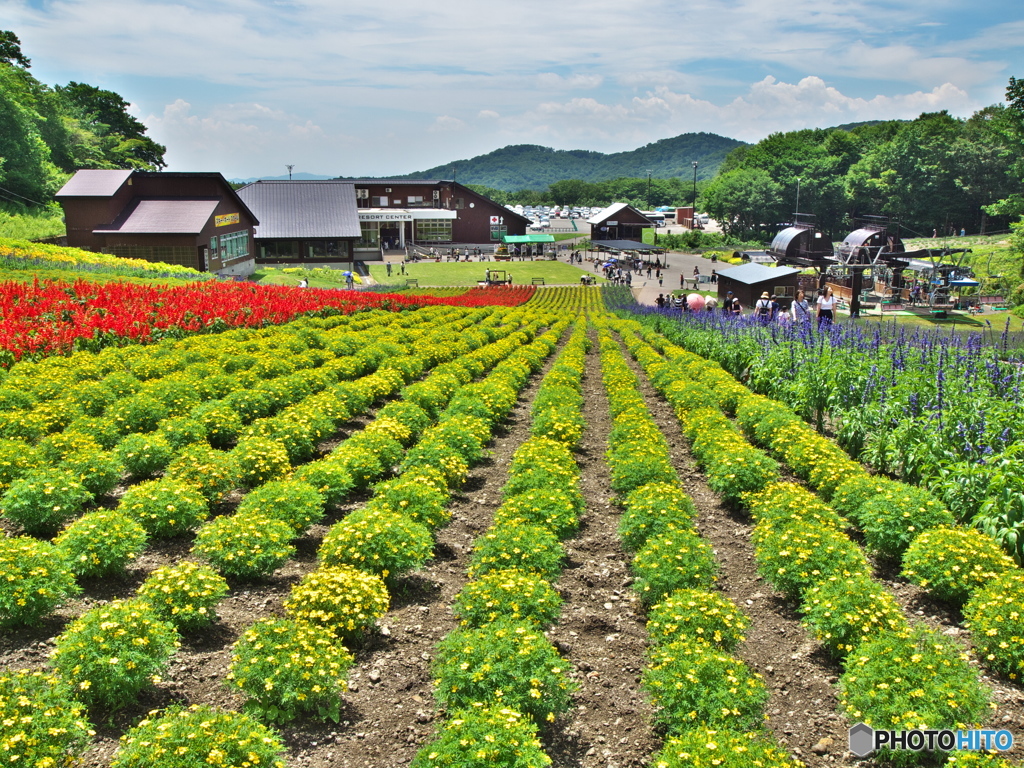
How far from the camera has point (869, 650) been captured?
Result: 628 centimetres

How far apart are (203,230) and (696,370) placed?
39.7m

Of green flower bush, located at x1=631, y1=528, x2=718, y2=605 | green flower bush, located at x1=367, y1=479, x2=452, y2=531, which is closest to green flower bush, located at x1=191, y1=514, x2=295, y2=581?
green flower bush, located at x1=367, y1=479, x2=452, y2=531

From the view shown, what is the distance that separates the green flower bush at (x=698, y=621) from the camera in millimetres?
6676

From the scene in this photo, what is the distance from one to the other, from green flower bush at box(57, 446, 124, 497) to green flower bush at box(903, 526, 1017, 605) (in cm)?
981

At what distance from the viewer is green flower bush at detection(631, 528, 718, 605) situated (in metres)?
7.75

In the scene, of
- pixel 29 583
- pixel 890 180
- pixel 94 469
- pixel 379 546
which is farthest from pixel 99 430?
pixel 890 180

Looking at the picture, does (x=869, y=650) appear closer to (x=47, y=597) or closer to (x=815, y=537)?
(x=815, y=537)

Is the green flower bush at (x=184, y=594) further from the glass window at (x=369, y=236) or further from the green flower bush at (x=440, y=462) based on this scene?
the glass window at (x=369, y=236)

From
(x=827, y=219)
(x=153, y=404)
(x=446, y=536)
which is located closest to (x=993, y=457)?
(x=446, y=536)

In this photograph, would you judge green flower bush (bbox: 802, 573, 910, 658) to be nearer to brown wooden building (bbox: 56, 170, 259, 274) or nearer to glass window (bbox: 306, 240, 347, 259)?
brown wooden building (bbox: 56, 170, 259, 274)

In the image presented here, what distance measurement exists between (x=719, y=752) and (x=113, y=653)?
15.5 ft

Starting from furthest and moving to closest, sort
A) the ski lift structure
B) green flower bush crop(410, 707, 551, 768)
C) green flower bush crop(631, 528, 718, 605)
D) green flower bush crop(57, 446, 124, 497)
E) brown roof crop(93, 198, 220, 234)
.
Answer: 1. the ski lift structure
2. brown roof crop(93, 198, 220, 234)
3. green flower bush crop(57, 446, 124, 497)
4. green flower bush crop(631, 528, 718, 605)
5. green flower bush crop(410, 707, 551, 768)

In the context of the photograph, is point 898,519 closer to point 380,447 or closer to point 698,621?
point 698,621

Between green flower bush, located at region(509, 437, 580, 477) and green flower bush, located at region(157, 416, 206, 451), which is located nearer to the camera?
green flower bush, located at region(509, 437, 580, 477)
